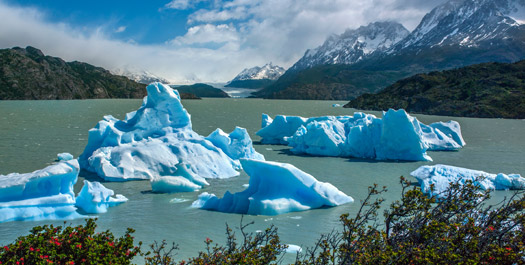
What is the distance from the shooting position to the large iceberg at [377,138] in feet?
73.0

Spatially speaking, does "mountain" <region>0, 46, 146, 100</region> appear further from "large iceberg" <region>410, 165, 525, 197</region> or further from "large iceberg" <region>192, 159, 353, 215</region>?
"large iceberg" <region>410, 165, 525, 197</region>

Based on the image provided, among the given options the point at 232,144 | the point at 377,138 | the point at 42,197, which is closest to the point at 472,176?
the point at 377,138

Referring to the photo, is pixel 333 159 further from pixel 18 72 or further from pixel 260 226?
pixel 18 72

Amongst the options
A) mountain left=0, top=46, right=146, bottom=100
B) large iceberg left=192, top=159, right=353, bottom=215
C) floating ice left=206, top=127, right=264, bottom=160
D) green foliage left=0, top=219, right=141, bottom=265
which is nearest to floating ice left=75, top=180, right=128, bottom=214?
large iceberg left=192, top=159, right=353, bottom=215

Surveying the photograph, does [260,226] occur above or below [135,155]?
below

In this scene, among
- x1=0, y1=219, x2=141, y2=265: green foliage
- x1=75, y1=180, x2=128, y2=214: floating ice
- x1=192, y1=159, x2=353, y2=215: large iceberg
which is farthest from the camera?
x1=192, y1=159, x2=353, y2=215: large iceberg

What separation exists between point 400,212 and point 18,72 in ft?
502

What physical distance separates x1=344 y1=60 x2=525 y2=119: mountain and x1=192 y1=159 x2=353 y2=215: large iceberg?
60306mm

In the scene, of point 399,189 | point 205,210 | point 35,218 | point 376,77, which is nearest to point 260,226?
point 205,210

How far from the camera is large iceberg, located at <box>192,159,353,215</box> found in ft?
40.2

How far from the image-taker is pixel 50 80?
140 meters

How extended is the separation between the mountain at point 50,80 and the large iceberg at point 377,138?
126514 mm

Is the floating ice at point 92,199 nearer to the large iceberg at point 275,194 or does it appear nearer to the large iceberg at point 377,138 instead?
the large iceberg at point 275,194

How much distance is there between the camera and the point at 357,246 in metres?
5.99
